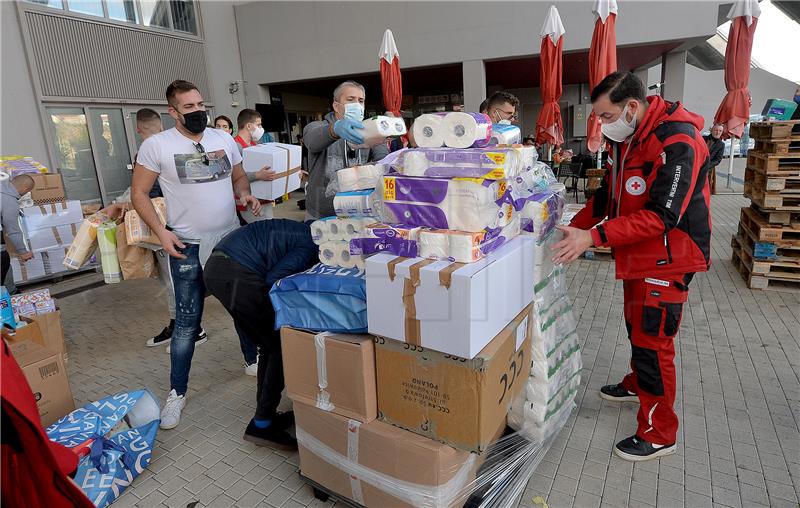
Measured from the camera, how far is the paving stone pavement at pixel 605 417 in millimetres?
2262

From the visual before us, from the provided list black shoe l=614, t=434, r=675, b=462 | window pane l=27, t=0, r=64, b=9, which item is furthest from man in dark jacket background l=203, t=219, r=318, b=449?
window pane l=27, t=0, r=64, b=9

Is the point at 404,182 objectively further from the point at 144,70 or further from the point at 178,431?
the point at 144,70

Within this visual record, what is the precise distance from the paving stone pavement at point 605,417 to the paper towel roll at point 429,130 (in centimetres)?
172

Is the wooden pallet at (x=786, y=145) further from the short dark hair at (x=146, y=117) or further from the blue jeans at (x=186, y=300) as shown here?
the short dark hair at (x=146, y=117)

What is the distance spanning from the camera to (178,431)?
2.91m

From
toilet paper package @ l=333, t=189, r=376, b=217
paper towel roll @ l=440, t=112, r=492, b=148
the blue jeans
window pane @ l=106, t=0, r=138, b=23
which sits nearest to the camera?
paper towel roll @ l=440, t=112, r=492, b=148

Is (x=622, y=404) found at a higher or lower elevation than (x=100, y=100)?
lower

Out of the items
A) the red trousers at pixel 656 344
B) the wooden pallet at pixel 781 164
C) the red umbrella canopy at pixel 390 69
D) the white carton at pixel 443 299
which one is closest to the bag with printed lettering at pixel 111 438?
the white carton at pixel 443 299

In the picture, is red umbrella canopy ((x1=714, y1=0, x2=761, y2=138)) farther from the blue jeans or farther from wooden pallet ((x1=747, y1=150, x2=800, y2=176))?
the blue jeans

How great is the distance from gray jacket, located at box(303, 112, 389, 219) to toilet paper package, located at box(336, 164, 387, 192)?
22.5 inches

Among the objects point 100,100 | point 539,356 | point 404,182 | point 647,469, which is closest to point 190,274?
point 404,182

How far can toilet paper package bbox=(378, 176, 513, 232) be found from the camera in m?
1.81

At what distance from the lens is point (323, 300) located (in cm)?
204

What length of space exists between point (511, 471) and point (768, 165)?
4.32m
